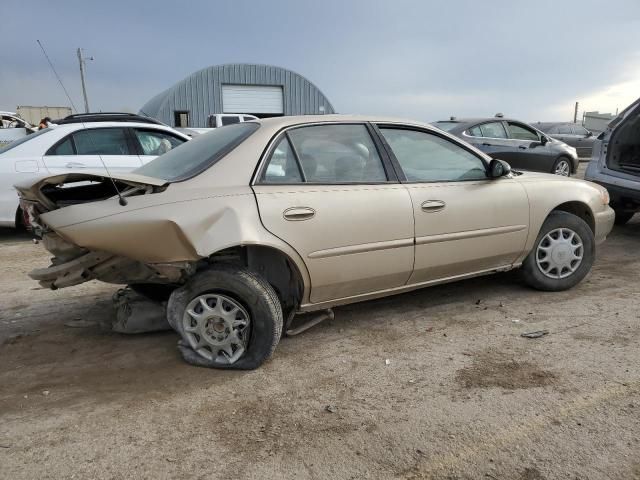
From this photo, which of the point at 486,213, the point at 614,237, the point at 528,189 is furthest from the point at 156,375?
the point at 614,237

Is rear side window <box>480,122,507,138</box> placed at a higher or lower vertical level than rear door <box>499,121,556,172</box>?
higher

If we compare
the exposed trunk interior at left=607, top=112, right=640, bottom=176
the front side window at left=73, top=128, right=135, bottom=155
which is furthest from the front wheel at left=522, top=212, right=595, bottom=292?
the front side window at left=73, top=128, right=135, bottom=155

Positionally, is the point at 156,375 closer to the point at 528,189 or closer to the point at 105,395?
the point at 105,395

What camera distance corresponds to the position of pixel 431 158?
156 inches

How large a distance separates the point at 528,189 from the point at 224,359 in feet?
8.96

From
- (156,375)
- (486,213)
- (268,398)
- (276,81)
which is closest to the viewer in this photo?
(268,398)

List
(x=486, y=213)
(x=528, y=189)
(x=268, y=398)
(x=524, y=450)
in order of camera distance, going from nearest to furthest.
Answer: (x=524, y=450), (x=268, y=398), (x=486, y=213), (x=528, y=189)

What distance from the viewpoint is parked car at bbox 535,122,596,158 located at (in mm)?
18234

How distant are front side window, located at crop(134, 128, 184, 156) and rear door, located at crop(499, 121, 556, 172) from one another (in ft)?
20.1

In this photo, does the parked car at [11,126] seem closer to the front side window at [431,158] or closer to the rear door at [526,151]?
the rear door at [526,151]

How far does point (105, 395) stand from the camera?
2949 millimetres

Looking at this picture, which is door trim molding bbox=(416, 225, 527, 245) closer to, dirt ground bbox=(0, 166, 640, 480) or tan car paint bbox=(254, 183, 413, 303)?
tan car paint bbox=(254, 183, 413, 303)

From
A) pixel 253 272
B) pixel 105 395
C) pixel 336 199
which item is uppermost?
pixel 336 199

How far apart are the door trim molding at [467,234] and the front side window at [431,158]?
1.35 feet
